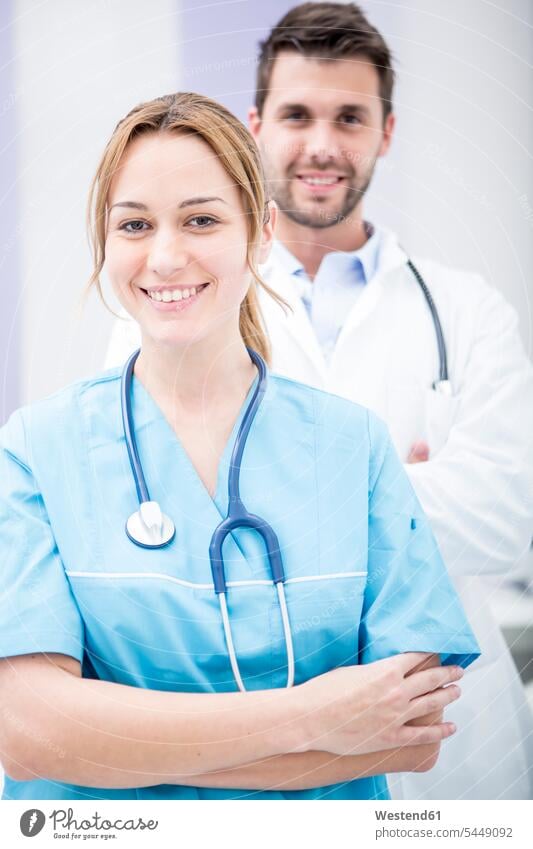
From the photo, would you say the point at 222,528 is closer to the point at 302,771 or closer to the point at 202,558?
the point at 202,558

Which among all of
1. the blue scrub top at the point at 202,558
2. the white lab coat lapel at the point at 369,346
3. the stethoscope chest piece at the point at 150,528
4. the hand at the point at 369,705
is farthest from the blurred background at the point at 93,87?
the hand at the point at 369,705

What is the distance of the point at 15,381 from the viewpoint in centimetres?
121

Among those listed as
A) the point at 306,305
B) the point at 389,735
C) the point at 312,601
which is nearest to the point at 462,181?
the point at 306,305

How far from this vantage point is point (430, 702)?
0.99 metres

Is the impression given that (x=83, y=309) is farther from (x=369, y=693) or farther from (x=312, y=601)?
(x=369, y=693)

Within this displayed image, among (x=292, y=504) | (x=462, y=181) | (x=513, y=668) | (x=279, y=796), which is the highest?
(x=462, y=181)

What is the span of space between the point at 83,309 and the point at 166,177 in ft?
1.07

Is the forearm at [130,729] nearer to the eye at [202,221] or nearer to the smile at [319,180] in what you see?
the eye at [202,221]

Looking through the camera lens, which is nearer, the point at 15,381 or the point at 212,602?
the point at 212,602

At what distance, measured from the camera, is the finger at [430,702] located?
0.98 metres

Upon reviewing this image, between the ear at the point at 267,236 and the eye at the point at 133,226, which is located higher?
the ear at the point at 267,236

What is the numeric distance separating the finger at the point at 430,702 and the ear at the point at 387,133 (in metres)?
0.71

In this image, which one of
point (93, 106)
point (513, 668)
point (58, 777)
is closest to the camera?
point (58, 777)

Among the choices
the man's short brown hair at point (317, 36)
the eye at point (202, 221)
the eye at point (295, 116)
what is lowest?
the eye at point (202, 221)
